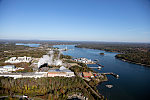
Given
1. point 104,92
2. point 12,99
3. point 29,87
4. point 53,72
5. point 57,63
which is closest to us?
point 12,99

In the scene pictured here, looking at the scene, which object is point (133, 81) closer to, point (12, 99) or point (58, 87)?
point (58, 87)

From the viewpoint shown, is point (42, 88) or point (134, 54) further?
point (134, 54)

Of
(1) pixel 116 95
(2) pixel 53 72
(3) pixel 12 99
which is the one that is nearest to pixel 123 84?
(1) pixel 116 95

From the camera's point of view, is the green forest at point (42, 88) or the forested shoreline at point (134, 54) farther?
the forested shoreline at point (134, 54)

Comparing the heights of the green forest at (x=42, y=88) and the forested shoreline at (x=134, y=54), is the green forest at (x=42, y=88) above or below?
below

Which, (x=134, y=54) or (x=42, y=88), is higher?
(x=134, y=54)

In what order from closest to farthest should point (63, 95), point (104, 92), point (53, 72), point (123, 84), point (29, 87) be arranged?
point (63, 95)
point (29, 87)
point (104, 92)
point (123, 84)
point (53, 72)

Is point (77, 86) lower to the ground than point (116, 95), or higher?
higher

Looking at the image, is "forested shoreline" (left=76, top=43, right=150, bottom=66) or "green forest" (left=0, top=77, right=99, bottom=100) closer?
"green forest" (left=0, top=77, right=99, bottom=100)

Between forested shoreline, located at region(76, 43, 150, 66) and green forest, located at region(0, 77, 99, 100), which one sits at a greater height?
forested shoreline, located at region(76, 43, 150, 66)

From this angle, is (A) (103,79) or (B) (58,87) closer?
(B) (58,87)

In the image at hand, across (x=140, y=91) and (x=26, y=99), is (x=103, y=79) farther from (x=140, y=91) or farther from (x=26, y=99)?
(x=26, y=99)
